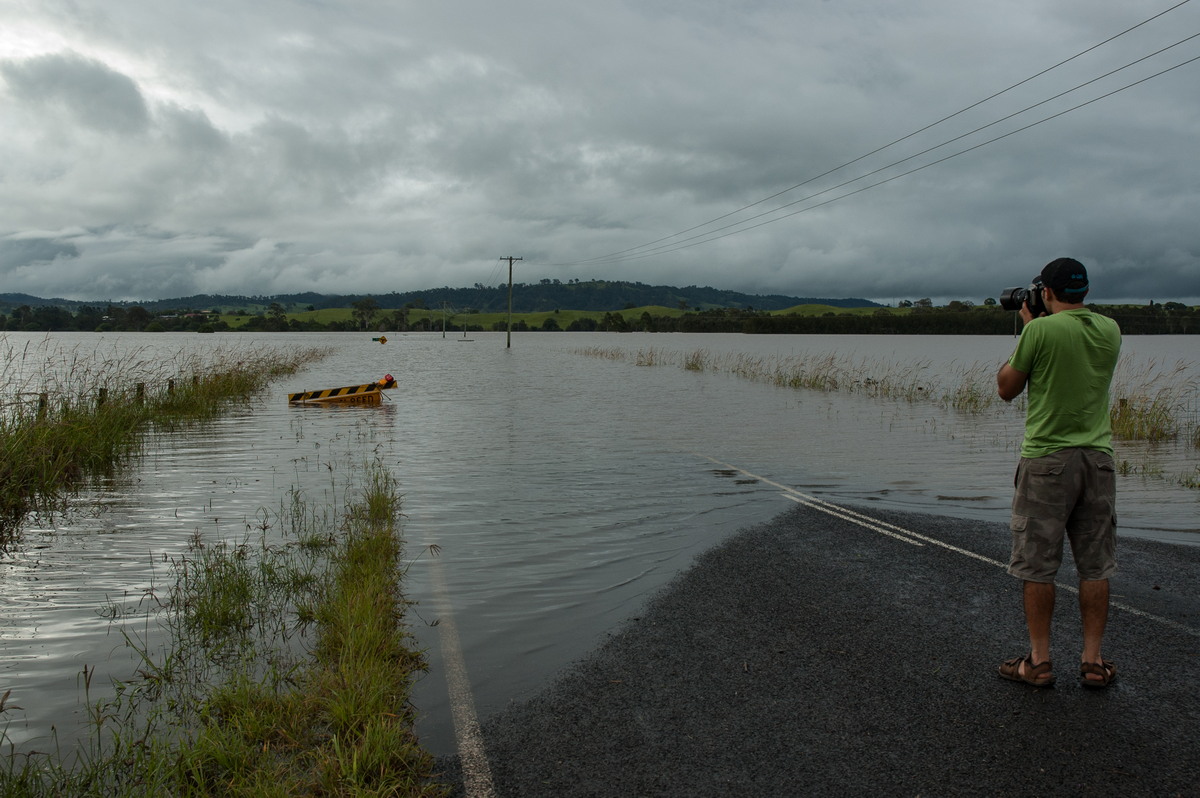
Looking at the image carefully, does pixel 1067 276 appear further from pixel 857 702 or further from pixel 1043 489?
pixel 857 702

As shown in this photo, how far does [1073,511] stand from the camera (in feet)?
16.8

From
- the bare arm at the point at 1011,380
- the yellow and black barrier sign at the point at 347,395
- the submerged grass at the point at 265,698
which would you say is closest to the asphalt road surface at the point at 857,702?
the submerged grass at the point at 265,698

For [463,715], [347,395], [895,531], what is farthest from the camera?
[347,395]

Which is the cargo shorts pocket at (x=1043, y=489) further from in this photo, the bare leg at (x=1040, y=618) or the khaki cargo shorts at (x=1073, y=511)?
the bare leg at (x=1040, y=618)

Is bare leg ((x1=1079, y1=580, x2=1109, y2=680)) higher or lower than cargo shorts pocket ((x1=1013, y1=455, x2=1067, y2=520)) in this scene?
lower

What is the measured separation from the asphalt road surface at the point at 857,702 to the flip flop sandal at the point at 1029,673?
0.06 meters

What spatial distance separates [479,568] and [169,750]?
13.4ft

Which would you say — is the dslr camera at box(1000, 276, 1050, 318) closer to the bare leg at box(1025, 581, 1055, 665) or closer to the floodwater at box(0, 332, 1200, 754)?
the bare leg at box(1025, 581, 1055, 665)

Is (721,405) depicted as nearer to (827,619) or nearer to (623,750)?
(827,619)

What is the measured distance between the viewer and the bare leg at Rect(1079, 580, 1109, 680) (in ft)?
16.4

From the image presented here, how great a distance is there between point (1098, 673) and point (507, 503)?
812 centimetres

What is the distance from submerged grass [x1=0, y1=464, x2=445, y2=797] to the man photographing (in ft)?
13.2

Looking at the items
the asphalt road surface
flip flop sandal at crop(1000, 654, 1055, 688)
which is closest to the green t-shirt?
flip flop sandal at crop(1000, 654, 1055, 688)

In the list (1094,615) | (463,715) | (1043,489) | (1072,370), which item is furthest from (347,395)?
(1094,615)
